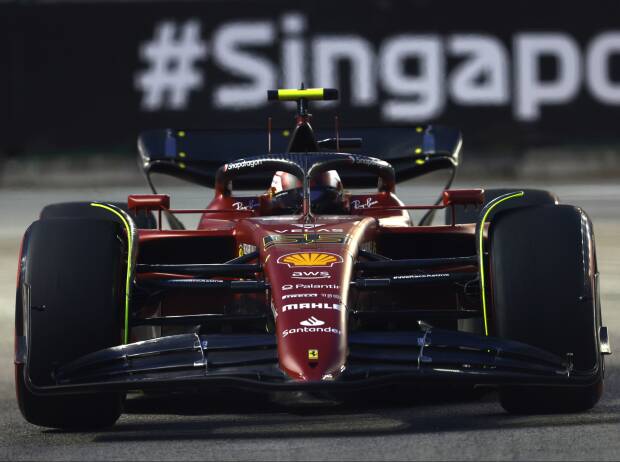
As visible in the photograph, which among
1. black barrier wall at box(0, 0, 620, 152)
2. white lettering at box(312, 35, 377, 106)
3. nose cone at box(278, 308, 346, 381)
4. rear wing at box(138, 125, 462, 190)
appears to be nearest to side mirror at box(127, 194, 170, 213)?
nose cone at box(278, 308, 346, 381)

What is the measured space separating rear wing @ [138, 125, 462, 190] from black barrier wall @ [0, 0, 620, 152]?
8865mm

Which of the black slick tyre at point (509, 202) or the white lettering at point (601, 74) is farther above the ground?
the white lettering at point (601, 74)

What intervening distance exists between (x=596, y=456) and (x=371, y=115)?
13897 mm

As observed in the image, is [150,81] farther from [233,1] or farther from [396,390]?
[396,390]

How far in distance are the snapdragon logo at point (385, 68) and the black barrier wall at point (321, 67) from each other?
0.05 feet

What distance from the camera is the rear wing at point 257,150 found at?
995 cm

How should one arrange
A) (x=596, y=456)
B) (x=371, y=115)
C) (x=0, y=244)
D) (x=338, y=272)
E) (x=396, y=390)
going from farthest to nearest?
(x=371, y=115), (x=0, y=244), (x=396, y=390), (x=338, y=272), (x=596, y=456)

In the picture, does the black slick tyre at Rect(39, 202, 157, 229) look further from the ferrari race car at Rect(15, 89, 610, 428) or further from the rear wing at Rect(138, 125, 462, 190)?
the ferrari race car at Rect(15, 89, 610, 428)

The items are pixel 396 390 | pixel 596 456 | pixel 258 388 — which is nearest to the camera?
pixel 596 456

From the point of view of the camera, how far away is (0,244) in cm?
1462

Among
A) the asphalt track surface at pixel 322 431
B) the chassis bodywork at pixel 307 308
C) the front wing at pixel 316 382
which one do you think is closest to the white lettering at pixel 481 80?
the chassis bodywork at pixel 307 308

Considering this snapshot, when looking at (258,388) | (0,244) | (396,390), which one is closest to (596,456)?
(258,388)

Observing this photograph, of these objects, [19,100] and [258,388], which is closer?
[258,388]

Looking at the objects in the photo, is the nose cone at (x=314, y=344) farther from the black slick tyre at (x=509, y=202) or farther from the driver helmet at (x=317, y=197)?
the black slick tyre at (x=509, y=202)
